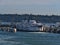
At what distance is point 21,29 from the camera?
7000 centimetres

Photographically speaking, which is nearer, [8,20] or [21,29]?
[21,29]

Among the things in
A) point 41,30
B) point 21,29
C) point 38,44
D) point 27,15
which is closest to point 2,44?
point 38,44

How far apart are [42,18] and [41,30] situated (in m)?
33.5

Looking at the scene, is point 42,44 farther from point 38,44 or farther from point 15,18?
point 15,18

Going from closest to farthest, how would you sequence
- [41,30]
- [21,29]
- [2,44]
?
[2,44]
[41,30]
[21,29]

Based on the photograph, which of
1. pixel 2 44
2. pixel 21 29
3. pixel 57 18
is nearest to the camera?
pixel 2 44

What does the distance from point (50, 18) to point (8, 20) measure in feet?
37.0

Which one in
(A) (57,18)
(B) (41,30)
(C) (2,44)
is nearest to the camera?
(C) (2,44)

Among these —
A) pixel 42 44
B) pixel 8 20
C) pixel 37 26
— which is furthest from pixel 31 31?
pixel 8 20

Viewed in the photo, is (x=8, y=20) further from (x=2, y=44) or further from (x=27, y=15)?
(x=2, y=44)

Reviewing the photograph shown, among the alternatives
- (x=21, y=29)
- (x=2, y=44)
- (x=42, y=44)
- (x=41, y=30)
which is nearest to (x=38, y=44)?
(x=42, y=44)

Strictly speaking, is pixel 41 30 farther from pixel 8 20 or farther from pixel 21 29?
pixel 8 20

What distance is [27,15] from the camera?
3792 inches

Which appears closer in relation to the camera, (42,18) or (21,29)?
(21,29)
